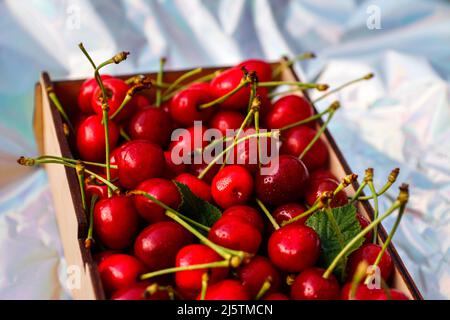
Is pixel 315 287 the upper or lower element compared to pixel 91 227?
lower

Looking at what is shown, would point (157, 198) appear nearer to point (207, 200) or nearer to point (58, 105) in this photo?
point (207, 200)

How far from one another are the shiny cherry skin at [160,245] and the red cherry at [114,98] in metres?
0.28

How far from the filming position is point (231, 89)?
3.16ft

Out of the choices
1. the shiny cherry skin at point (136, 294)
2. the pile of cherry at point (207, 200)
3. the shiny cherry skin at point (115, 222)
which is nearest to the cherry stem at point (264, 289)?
the pile of cherry at point (207, 200)

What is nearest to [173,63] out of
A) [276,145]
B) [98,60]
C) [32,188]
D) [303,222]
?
[98,60]

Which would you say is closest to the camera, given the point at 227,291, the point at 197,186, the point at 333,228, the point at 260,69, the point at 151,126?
the point at 227,291

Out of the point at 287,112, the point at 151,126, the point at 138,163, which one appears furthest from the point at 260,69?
the point at 138,163

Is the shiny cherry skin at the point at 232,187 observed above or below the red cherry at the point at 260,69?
below

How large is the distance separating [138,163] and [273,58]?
0.81 metres

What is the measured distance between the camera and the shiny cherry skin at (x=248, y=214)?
0.76 m

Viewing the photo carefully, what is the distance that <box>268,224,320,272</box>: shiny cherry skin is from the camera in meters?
0.68

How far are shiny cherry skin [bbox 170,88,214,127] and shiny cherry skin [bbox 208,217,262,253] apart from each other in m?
0.29

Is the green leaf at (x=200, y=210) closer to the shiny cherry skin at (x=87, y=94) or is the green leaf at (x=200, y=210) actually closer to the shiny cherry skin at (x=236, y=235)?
the shiny cherry skin at (x=236, y=235)
